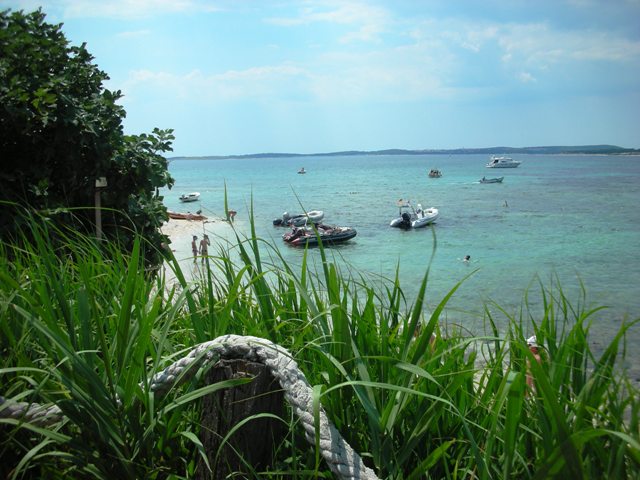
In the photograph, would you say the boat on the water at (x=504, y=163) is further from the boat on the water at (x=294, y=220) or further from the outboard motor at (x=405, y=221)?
the boat on the water at (x=294, y=220)

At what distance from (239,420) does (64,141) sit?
4660 mm

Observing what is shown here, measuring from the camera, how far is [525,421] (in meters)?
1.84

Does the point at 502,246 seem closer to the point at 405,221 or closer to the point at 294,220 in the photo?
the point at 405,221

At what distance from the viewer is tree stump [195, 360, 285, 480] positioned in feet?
5.91

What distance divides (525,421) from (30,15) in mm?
6397

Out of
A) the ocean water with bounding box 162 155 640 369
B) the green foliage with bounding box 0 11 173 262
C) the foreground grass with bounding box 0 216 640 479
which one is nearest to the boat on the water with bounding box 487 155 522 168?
the ocean water with bounding box 162 155 640 369

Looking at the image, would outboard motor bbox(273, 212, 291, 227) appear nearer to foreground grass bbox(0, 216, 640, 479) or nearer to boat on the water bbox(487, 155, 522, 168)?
foreground grass bbox(0, 216, 640, 479)

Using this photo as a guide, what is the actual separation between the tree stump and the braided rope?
39mm

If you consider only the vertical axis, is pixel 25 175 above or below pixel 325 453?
above

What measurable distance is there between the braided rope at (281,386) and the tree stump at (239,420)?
0.04m

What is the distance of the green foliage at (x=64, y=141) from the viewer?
212 inches

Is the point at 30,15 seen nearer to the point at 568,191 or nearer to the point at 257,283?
the point at 257,283

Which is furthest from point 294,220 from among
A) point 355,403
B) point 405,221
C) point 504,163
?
point 504,163

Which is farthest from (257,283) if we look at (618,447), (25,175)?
(25,175)
